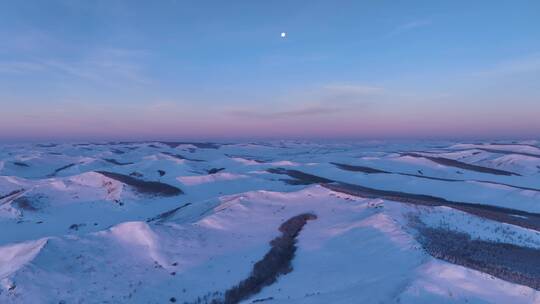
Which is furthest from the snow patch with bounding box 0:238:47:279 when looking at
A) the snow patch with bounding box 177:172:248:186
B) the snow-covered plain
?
the snow patch with bounding box 177:172:248:186

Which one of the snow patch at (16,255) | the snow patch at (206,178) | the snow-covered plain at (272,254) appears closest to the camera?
the snow-covered plain at (272,254)

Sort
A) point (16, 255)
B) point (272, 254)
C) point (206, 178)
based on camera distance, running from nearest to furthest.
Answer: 1. point (272, 254)
2. point (16, 255)
3. point (206, 178)

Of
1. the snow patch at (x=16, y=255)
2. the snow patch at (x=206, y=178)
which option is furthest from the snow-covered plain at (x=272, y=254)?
the snow patch at (x=206, y=178)

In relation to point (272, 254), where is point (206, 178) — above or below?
below

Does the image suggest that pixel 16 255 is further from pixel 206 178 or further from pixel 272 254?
pixel 206 178

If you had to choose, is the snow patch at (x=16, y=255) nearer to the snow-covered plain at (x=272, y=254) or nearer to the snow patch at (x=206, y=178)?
the snow-covered plain at (x=272, y=254)

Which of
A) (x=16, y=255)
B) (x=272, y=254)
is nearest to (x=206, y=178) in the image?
(x=16, y=255)

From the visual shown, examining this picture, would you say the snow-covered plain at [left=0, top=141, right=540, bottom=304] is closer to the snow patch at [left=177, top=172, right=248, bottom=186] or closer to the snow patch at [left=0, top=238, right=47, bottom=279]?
the snow patch at [left=0, top=238, right=47, bottom=279]

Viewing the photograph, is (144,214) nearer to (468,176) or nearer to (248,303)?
(248,303)

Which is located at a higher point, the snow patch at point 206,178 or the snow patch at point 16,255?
the snow patch at point 16,255

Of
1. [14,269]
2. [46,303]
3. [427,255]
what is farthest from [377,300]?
[14,269]

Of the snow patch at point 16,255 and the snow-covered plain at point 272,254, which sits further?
the snow patch at point 16,255
